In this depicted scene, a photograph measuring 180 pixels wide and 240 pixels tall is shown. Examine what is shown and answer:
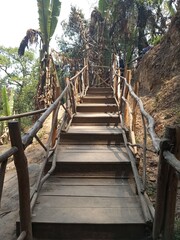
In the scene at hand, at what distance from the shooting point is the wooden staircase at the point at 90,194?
276cm

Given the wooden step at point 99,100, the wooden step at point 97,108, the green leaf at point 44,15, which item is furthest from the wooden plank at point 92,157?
the green leaf at point 44,15

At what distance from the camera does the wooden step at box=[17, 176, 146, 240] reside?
2746 mm

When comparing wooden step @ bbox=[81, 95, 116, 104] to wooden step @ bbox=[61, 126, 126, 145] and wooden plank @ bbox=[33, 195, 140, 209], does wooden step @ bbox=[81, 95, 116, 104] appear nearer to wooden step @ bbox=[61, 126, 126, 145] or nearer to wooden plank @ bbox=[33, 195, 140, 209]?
wooden step @ bbox=[61, 126, 126, 145]

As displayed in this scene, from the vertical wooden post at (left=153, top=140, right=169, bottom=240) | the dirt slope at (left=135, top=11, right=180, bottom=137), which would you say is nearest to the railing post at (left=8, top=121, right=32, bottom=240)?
the vertical wooden post at (left=153, top=140, right=169, bottom=240)

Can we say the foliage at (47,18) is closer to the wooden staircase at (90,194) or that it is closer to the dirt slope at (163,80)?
the dirt slope at (163,80)

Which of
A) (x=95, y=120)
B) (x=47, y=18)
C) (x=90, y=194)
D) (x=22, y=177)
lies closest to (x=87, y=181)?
(x=90, y=194)

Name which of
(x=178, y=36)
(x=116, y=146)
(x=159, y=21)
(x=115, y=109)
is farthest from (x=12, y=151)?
(x=159, y=21)

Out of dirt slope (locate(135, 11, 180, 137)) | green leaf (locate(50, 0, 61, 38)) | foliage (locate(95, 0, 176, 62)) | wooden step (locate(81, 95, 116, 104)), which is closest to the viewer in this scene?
dirt slope (locate(135, 11, 180, 137))

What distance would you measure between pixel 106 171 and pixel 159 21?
41.5ft

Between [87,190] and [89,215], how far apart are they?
24.6 inches

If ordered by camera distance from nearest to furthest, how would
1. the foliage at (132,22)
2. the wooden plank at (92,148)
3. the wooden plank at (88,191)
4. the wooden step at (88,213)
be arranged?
the wooden step at (88,213) < the wooden plank at (88,191) < the wooden plank at (92,148) < the foliage at (132,22)

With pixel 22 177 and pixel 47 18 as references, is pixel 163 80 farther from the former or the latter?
pixel 22 177

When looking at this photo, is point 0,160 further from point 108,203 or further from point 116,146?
point 116,146

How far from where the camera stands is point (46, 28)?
988cm
